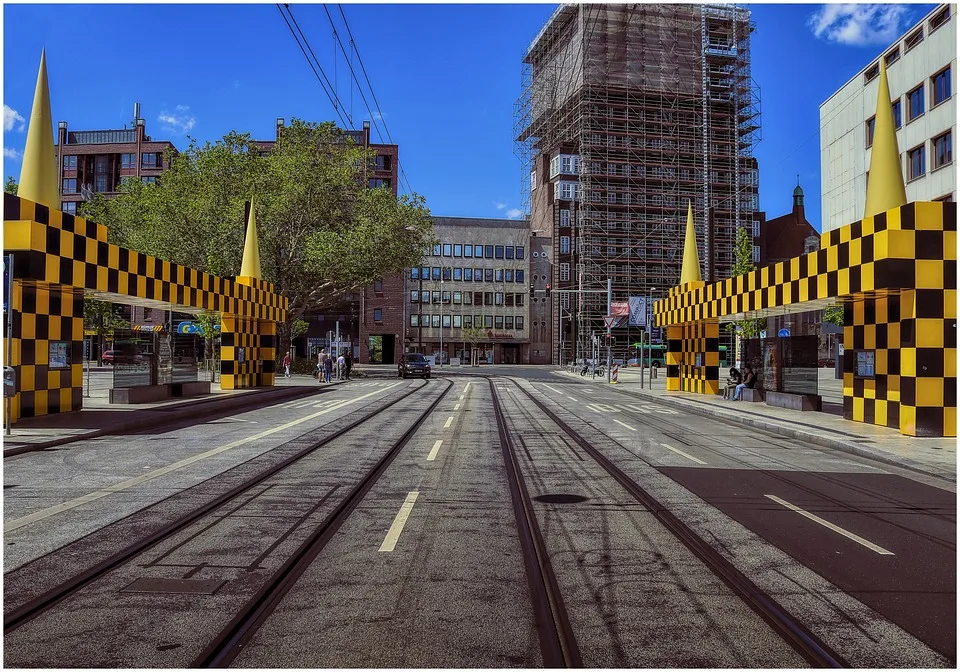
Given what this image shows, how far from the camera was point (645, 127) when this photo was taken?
68062 millimetres

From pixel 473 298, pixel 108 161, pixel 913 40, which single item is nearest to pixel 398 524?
pixel 913 40

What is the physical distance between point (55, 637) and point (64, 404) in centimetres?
1371

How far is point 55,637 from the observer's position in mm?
3742

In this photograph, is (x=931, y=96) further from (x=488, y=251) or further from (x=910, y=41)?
(x=488, y=251)

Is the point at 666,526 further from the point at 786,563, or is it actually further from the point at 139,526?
the point at 139,526

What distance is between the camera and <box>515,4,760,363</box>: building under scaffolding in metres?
64.8

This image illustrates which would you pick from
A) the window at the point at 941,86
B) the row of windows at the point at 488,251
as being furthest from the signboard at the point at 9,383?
the row of windows at the point at 488,251

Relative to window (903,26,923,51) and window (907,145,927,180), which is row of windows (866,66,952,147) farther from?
window (903,26,923,51)

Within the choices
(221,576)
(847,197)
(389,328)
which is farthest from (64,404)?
(389,328)

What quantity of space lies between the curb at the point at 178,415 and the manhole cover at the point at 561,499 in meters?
7.85

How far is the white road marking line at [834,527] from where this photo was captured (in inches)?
219

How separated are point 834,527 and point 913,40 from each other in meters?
39.9

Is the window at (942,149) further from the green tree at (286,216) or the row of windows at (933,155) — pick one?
the green tree at (286,216)

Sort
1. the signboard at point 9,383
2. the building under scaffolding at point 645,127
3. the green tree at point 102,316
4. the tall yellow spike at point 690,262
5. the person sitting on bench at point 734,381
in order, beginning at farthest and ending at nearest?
the building under scaffolding at point 645,127 < the green tree at point 102,316 < the tall yellow spike at point 690,262 < the person sitting on bench at point 734,381 < the signboard at point 9,383
